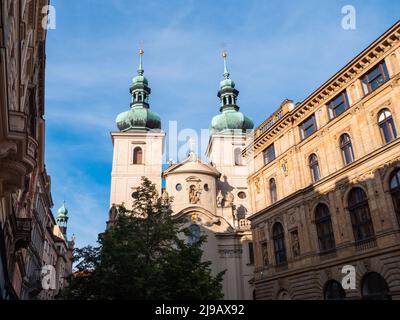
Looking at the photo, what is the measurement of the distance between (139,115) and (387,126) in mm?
46901

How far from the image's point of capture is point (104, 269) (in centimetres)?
1822

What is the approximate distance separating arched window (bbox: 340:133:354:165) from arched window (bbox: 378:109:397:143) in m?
2.47


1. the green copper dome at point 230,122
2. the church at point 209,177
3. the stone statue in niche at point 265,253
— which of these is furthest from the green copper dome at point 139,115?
the stone statue in niche at point 265,253

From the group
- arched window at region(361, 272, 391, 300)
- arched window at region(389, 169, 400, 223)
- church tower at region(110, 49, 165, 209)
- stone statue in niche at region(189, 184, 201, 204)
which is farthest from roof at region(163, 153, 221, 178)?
arched window at region(389, 169, 400, 223)

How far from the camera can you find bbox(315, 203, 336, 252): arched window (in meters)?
24.2

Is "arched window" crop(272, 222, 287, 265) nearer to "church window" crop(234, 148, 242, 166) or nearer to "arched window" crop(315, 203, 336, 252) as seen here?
"arched window" crop(315, 203, 336, 252)

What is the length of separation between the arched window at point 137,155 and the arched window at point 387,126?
140 ft

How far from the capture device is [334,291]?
23.2 metres

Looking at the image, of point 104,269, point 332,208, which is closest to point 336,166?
point 332,208

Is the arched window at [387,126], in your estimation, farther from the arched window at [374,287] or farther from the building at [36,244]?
the building at [36,244]

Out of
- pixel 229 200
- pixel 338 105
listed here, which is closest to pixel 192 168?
pixel 229 200
